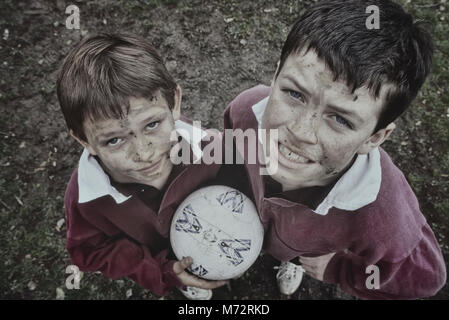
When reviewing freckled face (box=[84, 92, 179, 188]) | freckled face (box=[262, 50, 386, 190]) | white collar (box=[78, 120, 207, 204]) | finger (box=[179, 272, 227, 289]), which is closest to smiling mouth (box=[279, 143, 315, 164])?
freckled face (box=[262, 50, 386, 190])

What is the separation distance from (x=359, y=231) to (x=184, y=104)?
2.14m

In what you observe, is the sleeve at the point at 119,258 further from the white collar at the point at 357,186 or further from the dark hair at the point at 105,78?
the white collar at the point at 357,186

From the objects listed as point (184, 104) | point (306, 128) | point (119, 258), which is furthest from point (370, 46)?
point (184, 104)

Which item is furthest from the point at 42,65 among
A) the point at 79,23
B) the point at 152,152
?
the point at 152,152

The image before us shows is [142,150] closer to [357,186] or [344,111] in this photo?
[344,111]

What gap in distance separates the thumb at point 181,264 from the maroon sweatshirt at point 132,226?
0.19ft

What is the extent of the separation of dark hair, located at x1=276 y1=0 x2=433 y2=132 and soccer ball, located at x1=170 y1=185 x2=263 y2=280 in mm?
916

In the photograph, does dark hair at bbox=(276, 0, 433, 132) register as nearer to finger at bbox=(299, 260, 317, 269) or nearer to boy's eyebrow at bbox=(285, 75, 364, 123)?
boy's eyebrow at bbox=(285, 75, 364, 123)

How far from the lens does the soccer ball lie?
2.06m

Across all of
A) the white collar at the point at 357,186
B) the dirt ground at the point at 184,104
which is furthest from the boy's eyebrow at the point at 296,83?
the dirt ground at the point at 184,104

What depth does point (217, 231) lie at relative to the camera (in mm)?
2055
